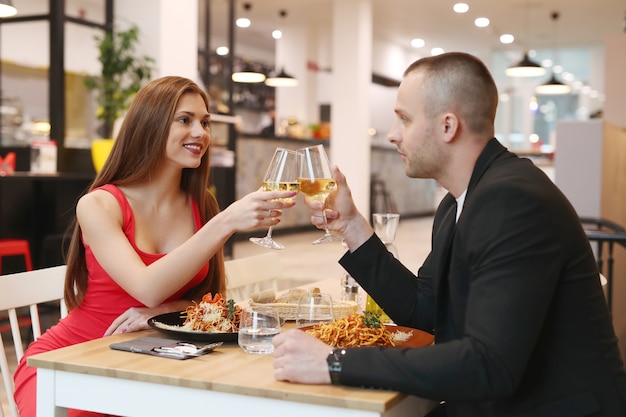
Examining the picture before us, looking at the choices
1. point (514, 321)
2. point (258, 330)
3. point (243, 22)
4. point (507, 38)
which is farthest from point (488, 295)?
point (507, 38)

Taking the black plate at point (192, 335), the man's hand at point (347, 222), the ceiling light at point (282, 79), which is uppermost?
the ceiling light at point (282, 79)

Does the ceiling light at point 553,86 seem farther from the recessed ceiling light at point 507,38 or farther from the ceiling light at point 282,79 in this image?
the ceiling light at point 282,79

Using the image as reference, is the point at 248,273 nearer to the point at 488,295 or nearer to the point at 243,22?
the point at 488,295

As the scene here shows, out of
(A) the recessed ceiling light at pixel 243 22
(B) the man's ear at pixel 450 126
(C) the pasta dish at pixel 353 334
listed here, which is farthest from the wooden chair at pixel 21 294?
(A) the recessed ceiling light at pixel 243 22

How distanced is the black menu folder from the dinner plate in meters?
0.25

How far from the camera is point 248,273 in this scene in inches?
106

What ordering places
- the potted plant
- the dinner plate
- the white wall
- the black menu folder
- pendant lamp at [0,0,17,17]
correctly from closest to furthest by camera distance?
the black menu folder
the dinner plate
pendant lamp at [0,0,17,17]
the white wall
the potted plant

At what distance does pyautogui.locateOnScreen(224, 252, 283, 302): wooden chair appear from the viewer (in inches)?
104

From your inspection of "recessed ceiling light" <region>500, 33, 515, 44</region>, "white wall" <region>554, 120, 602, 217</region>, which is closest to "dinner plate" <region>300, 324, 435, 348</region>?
"white wall" <region>554, 120, 602, 217</region>

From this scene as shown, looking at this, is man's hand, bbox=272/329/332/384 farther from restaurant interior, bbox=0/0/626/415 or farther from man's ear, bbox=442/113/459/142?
restaurant interior, bbox=0/0/626/415

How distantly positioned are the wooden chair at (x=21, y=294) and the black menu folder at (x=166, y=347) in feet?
1.80

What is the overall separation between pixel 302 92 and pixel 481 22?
3.55 meters

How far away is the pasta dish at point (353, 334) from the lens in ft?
5.18

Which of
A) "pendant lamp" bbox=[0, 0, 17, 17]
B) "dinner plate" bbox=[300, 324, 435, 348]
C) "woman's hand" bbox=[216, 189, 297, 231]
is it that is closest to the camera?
"dinner plate" bbox=[300, 324, 435, 348]
